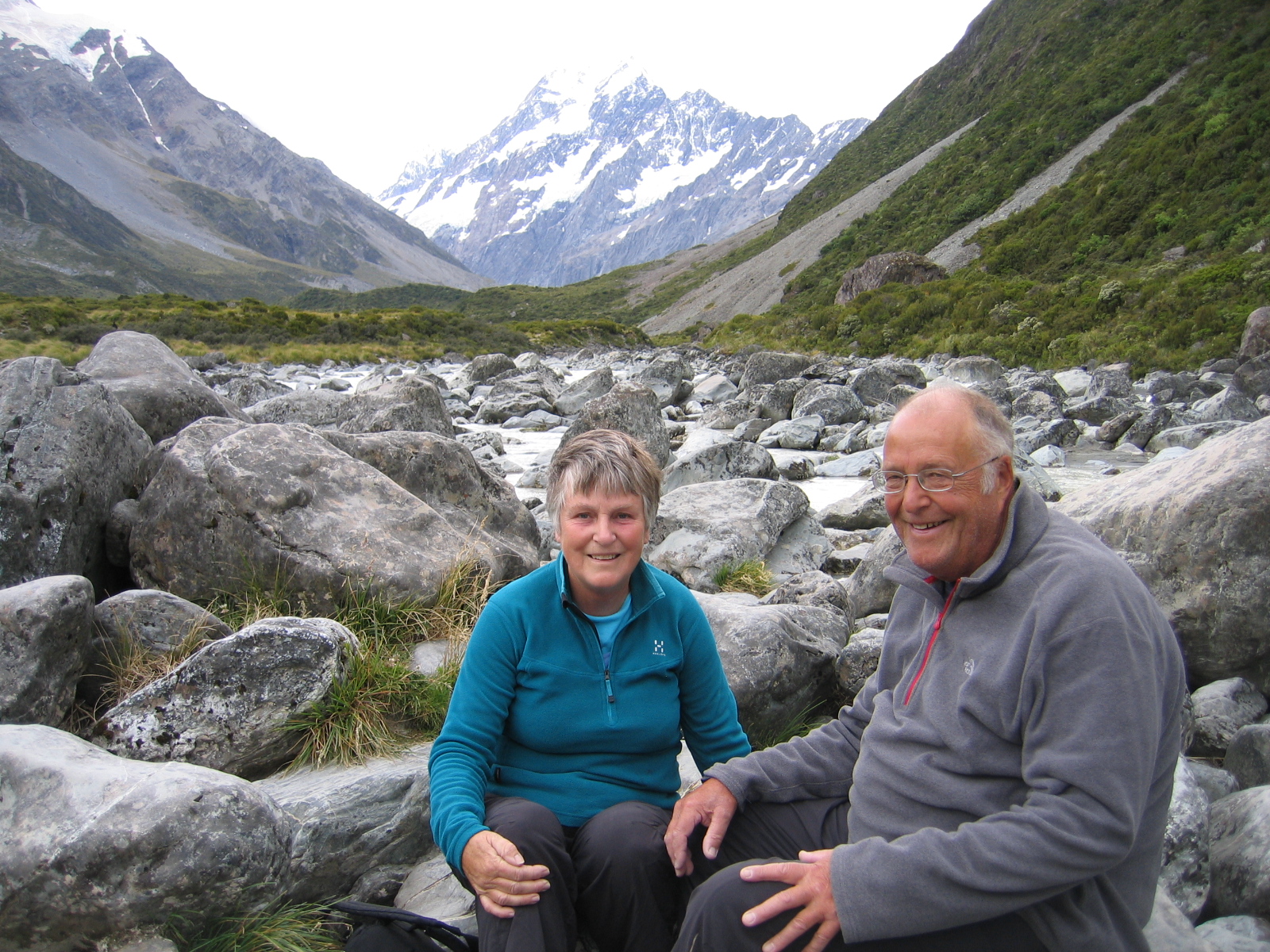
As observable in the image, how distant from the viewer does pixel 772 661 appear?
12.9ft

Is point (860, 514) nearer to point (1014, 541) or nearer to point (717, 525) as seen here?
point (717, 525)

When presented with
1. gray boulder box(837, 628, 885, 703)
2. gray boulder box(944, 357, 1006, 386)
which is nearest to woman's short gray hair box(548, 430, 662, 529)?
gray boulder box(837, 628, 885, 703)

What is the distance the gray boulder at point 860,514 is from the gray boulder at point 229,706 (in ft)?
19.2

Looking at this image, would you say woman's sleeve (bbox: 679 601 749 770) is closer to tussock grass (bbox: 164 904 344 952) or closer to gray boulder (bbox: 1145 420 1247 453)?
tussock grass (bbox: 164 904 344 952)

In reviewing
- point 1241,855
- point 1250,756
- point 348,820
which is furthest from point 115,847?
point 1250,756

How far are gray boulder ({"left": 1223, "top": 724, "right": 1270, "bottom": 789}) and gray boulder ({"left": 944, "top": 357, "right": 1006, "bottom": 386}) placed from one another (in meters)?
15.6

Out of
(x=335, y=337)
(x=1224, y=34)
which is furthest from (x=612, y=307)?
(x=1224, y=34)

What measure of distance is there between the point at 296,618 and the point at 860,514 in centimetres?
595

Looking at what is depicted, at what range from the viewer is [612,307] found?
119 m

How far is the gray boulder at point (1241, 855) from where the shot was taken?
7.89ft

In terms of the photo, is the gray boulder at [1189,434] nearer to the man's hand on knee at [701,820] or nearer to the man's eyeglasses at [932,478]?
the man's eyeglasses at [932,478]

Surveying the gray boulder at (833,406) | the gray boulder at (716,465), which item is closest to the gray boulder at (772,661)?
the gray boulder at (716,465)

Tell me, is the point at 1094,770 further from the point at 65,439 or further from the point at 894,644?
the point at 65,439

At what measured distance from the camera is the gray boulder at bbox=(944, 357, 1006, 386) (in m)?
17.6
